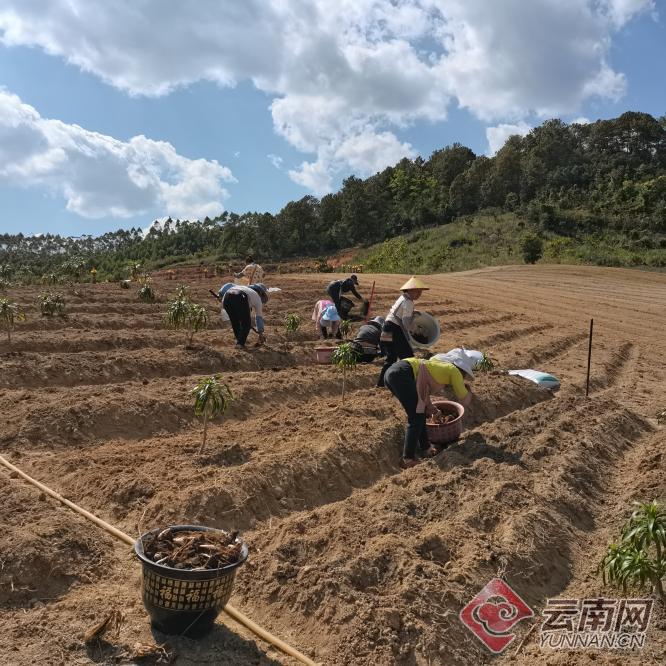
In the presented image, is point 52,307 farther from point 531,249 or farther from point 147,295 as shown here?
point 531,249

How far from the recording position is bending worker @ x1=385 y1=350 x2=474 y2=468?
572 centimetres

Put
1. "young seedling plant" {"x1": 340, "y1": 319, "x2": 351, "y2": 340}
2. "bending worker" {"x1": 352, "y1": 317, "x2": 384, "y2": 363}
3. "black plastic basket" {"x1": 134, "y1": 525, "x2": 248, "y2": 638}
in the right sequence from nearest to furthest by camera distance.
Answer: "black plastic basket" {"x1": 134, "y1": 525, "x2": 248, "y2": 638}
"bending worker" {"x1": 352, "y1": 317, "x2": 384, "y2": 363}
"young seedling plant" {"x1": 340, "y1": 319, "x2": 351, "y2": 340}

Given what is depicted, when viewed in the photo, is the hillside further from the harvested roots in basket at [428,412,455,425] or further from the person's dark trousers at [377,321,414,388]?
the harvested roots in basket at [428,412,455,425]

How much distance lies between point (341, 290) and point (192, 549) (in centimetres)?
878

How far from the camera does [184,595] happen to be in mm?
3057

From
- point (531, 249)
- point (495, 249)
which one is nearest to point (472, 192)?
point (495, 249)

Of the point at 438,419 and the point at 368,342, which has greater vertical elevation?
the point at 368,342

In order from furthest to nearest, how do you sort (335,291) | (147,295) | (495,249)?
(495,249) < (147,295) < (335,291)

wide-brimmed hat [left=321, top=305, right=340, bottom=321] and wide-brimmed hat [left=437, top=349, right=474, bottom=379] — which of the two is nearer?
wide-brimmed hat [left=437, top=349, right=474, bottom=379]

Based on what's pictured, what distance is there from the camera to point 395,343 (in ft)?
25.6

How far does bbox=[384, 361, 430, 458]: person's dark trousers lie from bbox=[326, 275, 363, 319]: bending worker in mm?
5674

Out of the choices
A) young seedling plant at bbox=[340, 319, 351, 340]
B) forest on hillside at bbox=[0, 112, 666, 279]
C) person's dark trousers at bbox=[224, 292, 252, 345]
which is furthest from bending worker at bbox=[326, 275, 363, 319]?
forest on hillside at bbox=[0, 112, 666, 279]

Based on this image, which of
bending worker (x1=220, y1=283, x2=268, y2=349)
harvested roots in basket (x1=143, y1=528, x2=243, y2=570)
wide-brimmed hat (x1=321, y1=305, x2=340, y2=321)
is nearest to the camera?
harvested roots in basket (x1=143, y1=528, x2=243, y2=570)

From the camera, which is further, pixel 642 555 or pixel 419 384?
pixel 419 384
